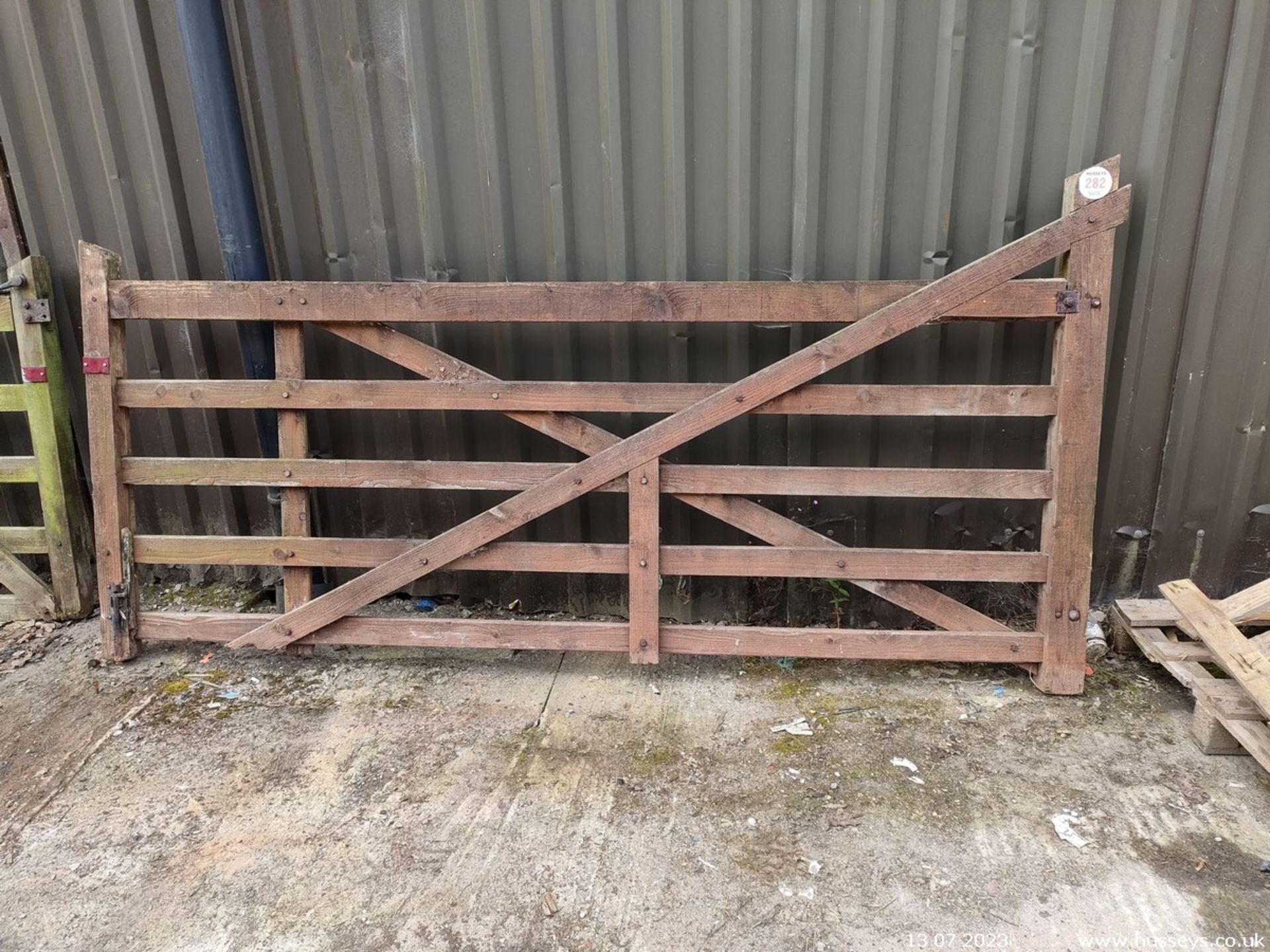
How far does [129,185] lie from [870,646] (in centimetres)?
400

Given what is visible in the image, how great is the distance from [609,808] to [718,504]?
120 centimetres

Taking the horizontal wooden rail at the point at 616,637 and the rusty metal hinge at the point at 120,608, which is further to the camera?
the rusty metal hinge at the point at 120,608

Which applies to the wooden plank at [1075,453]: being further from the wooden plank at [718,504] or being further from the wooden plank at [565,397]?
the wooden plank at [718,504]

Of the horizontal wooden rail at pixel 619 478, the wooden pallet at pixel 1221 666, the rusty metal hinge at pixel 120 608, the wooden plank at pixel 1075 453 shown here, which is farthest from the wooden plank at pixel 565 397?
the wooden pallet at pixel 1221 666

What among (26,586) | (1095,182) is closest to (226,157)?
(26,586)

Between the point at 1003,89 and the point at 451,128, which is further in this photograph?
the point at 451,128

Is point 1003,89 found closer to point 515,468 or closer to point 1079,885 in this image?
point 515,468

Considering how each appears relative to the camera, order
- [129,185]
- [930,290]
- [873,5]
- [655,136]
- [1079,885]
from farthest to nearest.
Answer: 1. [129,185]
2. [655,136]
3. [873,5]
4. [930,290]
5. [1079,885]

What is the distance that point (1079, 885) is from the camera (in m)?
1.99

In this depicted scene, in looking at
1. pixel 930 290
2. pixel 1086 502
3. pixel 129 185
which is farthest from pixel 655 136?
pixel 129 185

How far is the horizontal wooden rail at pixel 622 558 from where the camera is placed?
2.80 meters

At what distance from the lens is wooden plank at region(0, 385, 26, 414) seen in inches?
131

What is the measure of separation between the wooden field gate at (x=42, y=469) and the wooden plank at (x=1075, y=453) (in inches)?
175
